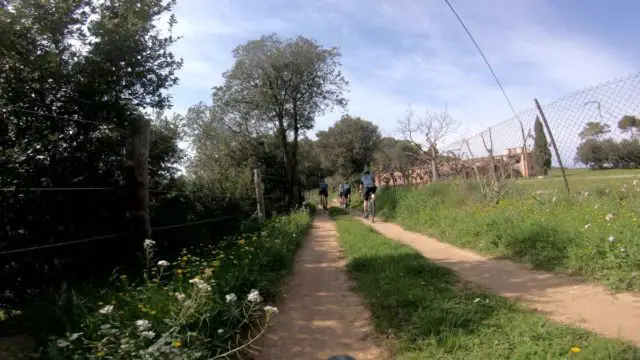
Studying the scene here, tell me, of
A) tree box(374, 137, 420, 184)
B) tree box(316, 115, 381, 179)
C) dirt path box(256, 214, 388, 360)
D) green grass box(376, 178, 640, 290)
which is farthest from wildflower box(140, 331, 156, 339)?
tree box(316, 115, 381, 179)

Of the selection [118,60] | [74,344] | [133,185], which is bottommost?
[74,344]

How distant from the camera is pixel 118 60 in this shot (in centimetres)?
655

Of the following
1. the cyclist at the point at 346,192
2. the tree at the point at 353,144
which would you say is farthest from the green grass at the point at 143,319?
the tree at the point at 353,144

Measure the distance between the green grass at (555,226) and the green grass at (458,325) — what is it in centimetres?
143

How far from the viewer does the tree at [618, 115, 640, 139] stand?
672cm

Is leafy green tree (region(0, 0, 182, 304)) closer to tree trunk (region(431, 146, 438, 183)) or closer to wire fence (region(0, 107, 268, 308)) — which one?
wire fence (region(0, 107, 268, 308))

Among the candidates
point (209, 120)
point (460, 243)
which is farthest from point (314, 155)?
point (460, 243)

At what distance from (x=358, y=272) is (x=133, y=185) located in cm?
313

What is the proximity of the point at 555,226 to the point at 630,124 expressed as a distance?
85.8 inches

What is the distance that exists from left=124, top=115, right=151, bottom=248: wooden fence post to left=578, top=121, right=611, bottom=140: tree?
7000 millimetres

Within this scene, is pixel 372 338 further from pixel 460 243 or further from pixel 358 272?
pixel 460 243

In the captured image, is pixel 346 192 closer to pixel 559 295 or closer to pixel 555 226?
pixel 555 226

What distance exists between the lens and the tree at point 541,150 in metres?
9.17

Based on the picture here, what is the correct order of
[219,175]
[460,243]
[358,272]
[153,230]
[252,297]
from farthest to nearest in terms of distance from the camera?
[219,175] → [460,243] → [358,272] → [153,230] → [252,297]
